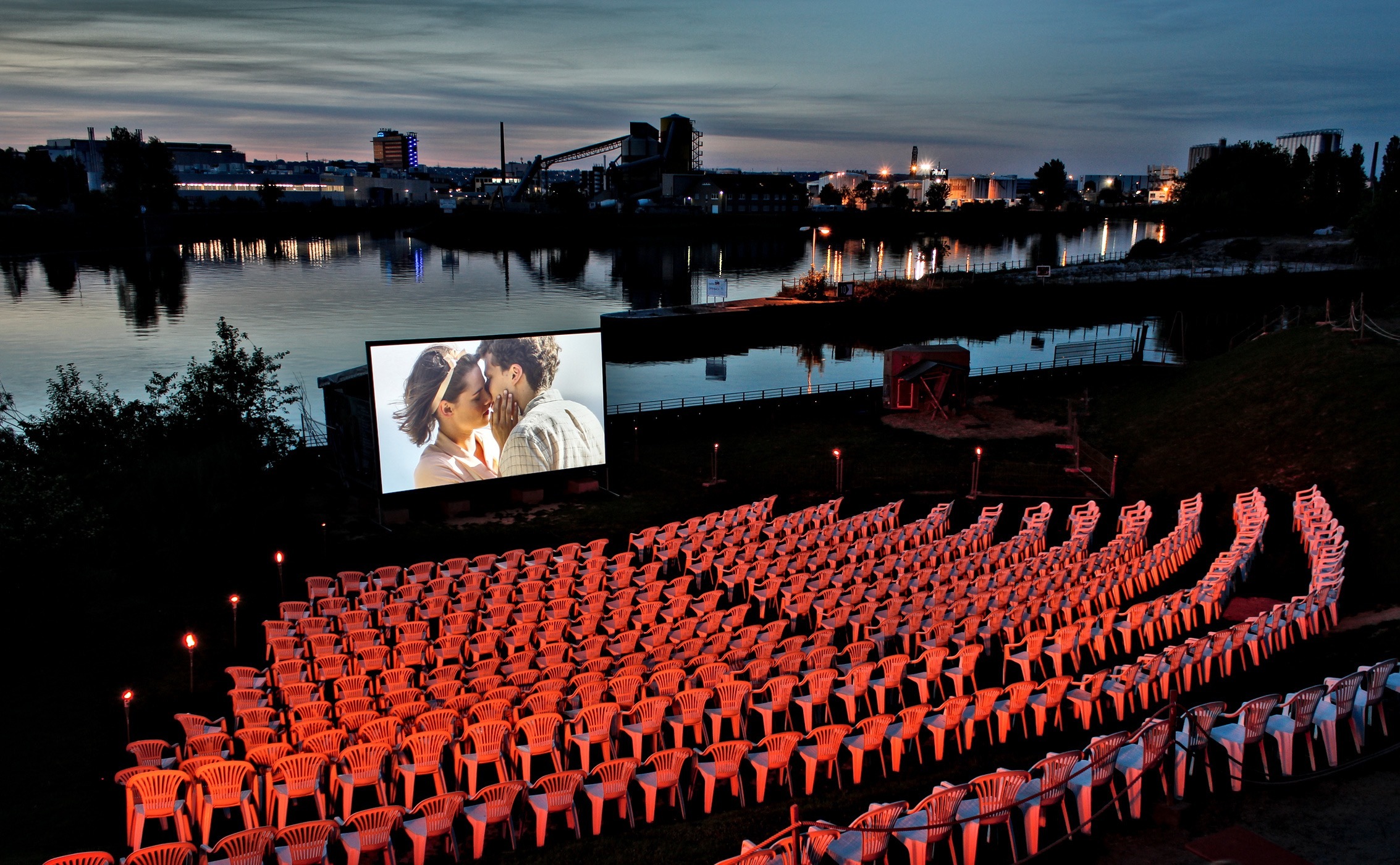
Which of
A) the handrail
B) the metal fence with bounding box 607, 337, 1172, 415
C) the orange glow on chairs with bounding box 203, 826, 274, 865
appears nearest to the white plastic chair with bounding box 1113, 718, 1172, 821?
the orange glow on chairs with bounding box 203, 826, 274, 865

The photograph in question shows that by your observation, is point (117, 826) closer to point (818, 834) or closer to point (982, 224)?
point (818, 834)

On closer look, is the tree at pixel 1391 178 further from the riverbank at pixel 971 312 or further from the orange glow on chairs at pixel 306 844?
the orange glow on chairs at pixel 306 844

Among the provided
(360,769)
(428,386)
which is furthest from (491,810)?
(428,386)

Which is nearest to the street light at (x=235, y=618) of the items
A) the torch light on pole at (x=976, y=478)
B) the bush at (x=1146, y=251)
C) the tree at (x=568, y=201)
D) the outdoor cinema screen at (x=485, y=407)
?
the outdoor cinema screen at (x=485, y=407)

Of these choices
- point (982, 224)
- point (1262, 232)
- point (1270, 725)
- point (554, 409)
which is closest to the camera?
point (1270, 725)

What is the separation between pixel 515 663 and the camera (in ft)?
34.2

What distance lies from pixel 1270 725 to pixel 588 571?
8697mm

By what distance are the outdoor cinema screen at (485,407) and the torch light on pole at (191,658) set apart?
6.62m

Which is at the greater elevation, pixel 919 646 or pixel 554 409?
pixel 554 409

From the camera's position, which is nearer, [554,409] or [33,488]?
[33,488]

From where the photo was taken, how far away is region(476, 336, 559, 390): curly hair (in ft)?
61.9

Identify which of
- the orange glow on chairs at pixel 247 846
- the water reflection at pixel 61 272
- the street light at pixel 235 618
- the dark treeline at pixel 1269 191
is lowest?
the street light at pixel 235 618

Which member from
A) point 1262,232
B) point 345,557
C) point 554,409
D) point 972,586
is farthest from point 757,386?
point 1262,232

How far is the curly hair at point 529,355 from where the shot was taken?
1888 cm
